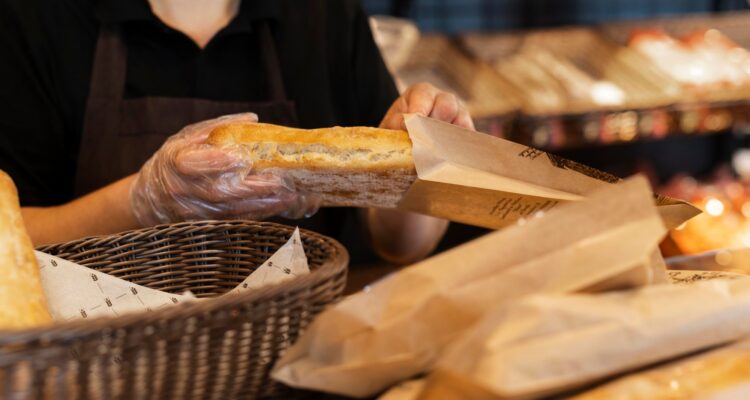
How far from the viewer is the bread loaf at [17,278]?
2.85 ft

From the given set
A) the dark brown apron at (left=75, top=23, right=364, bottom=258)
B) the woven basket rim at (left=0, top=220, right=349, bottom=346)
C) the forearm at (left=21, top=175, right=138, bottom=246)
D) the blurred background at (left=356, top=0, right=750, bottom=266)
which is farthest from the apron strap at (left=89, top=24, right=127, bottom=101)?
the blurred background at (left=356, top=0, right=750, bottom=266)

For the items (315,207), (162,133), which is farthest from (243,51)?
(315,207)

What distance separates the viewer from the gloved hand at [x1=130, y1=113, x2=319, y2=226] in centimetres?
109

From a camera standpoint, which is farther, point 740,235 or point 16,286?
point 740,235

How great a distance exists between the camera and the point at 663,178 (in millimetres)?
4387

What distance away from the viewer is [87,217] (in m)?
1.36

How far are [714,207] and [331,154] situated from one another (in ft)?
7.77

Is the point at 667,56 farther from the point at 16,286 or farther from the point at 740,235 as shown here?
the point at 16,286

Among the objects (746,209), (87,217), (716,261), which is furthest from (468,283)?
(746,209)

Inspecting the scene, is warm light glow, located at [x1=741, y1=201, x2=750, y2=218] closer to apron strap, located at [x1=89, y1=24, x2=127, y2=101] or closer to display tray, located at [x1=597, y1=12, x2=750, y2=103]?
display tray, located at [x1=597, y1=12, x2=750, y2=103]

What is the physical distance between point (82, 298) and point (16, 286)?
139 millimetres

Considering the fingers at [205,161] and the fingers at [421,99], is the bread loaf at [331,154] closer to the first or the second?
the fingers at [205,161]

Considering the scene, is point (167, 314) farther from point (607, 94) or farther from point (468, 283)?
point (607, 94)

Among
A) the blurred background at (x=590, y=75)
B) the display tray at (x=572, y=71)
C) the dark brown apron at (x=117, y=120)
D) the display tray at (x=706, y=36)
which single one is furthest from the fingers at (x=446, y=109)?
the display tray at (x=706, y=36)
